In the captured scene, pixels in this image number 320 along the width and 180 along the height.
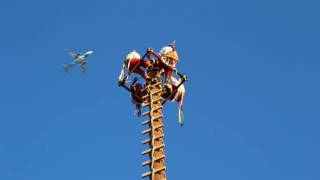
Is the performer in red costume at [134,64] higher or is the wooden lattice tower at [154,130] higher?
the performer in red costume at [134,64]

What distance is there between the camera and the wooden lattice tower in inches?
1119

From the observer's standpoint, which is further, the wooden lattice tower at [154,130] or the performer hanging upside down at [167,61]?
the performer hanging upside down at [167,61]

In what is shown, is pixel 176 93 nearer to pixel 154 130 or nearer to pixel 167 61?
pixel 167 61

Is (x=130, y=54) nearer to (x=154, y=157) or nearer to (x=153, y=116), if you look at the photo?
(x=153, y=116)

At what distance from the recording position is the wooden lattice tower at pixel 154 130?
28413 mm

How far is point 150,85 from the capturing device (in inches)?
1299

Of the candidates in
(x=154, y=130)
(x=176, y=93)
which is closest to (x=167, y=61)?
(x=176, y=93)

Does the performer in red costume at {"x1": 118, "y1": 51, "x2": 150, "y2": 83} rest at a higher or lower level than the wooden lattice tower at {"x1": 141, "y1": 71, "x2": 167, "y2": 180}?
higher

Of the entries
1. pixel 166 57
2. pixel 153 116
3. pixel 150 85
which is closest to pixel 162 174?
pixel 153 116

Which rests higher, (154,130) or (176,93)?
(176,93)

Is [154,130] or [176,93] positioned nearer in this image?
[154,130]

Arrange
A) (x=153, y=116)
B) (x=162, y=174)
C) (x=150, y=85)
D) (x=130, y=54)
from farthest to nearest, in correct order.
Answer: (x=130, y=54) < (x=150, y=85) < (x=153, y=116) < (x=162, y=174)

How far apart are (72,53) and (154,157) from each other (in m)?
9.17

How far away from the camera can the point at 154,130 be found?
3014cm
